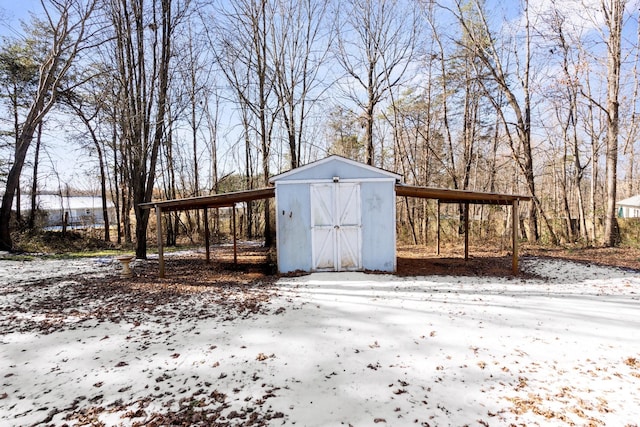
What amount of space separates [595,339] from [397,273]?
4253 millimetres

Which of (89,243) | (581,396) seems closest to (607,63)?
(581,396)

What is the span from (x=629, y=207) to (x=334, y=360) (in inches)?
1132

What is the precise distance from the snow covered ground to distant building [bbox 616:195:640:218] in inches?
768

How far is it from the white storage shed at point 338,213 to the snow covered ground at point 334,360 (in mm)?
1861

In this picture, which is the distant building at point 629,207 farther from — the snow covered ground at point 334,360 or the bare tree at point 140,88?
the bare tree at point 140,88

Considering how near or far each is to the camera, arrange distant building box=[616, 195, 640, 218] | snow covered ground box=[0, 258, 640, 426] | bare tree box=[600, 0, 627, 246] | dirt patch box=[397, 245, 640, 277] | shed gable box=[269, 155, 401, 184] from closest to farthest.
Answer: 1. snow covered ground box=[0, 258, 640, 426]
2. shed gable box=[269, 155, 401, 184]
3. dirt patch box=[397, 245, 640, 277]
4. bare tree box=[600, 0, 627, 246]
5. distant building box=[616, 195, 640, 218]

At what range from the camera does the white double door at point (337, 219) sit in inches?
301

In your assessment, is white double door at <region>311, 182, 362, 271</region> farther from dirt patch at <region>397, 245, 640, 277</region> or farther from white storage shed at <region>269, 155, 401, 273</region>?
dirt patch at <region>397, 245, 640, 277</region>

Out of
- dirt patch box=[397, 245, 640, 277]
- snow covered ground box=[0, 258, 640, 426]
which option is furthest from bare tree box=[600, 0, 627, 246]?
snow covered ground box=[0, 258, 640, 426]

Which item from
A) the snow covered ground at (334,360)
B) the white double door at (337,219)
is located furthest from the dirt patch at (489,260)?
the snow covered ground at (334,360)

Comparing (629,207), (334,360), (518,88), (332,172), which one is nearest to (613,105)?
(518,88)

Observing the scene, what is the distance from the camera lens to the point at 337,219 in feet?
25.2

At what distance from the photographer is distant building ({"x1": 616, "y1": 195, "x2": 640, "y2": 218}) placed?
64.0ft

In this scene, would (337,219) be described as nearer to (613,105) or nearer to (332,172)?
(332,172)
